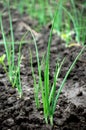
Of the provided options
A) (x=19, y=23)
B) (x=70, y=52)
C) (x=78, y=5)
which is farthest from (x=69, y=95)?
(x=78, y=5)

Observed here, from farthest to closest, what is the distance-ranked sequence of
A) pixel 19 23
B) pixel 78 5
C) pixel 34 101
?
pixel 78 5, pixel 19 23, pixel 34 101

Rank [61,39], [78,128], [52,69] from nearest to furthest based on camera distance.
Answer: [78,128]
[52,69]
[61,39]

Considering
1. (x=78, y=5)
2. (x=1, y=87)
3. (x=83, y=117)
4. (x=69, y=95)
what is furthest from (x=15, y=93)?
(x=78, y=5)

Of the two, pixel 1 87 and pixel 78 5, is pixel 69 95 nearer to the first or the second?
pixel 1 87

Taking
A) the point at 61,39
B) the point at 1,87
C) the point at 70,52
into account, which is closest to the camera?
the point at 1,87

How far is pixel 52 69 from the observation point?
222 centimetres

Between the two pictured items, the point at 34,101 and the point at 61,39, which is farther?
the point at 61,39

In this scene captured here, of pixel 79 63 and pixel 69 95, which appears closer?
pixel 69 95

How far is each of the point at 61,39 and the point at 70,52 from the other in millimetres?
479

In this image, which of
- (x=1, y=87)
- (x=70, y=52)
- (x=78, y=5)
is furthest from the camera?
(x=78, y=5)

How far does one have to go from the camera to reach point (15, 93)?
1.87m

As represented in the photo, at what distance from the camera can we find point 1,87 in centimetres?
194

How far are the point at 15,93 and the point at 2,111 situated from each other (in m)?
0.23

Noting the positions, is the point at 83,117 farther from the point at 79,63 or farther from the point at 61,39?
the point at 61,39
